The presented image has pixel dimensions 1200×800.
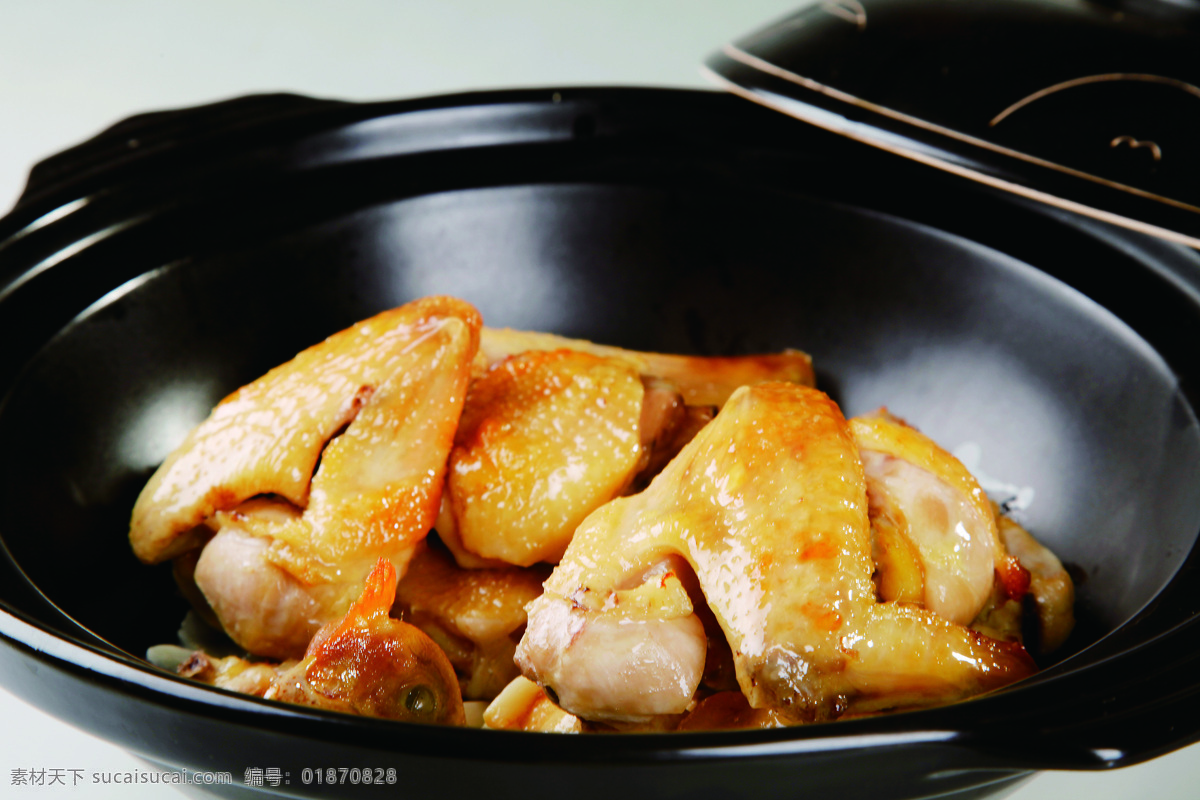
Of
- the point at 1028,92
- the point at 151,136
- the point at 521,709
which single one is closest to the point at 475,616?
the point at 521,709

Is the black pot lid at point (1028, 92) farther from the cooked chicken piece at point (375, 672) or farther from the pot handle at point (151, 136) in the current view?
the pot handle at point (151, 136)

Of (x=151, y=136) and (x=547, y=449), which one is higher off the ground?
(x=151, y=136)

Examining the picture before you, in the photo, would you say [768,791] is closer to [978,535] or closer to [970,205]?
[978,535]

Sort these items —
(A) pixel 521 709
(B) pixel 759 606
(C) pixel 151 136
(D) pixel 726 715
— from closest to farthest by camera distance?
(B) pixel 759 606, (D) pixel 726 715, (A) pixel 521 709, (C) pixel 151 136

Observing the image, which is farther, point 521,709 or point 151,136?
point 151,136

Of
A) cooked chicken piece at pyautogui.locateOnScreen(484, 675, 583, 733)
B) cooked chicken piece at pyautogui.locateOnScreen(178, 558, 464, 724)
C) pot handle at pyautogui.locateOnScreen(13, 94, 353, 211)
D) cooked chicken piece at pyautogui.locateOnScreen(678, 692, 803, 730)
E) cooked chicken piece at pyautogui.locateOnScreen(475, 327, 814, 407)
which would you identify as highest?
pot handle at pyautogui.locateOnScreen(13, 94, 353, 211)

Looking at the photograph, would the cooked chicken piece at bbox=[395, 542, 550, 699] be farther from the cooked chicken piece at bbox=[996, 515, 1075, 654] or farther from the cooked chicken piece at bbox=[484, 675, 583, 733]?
the cooked chicken piece at bbox=[996, 515, 1075, 654]

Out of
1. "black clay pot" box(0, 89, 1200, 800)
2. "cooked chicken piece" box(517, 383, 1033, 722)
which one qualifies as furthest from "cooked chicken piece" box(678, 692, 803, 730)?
"black clay pot" box(0, 89, 1200, 800)

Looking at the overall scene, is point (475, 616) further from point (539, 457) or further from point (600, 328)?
point (600, 328)
